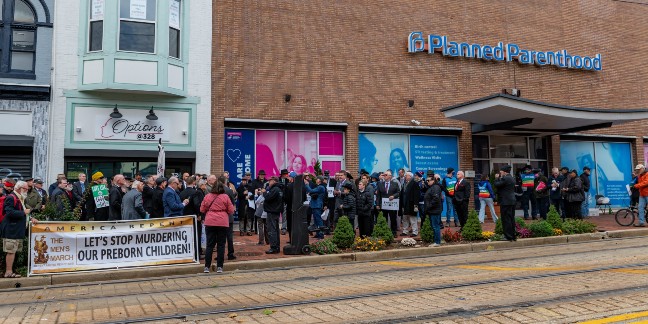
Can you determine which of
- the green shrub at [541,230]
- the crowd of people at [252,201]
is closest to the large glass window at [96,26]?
the crowd of people at [252,201]

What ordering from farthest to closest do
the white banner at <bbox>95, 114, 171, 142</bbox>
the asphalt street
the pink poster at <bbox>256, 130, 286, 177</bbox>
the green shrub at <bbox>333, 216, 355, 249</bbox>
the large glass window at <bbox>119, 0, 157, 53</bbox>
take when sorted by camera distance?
the pink poster at <bbox>256, 130, 286, 177</bbox> → the large glass window at <bbox>119, 0, 157, 53</bbox> → the white banner at <bbox>95, 114, 171, 142</bbox> → the green shrub at <bbox>333, 216, 355, 249</bbox> → the asphalt street

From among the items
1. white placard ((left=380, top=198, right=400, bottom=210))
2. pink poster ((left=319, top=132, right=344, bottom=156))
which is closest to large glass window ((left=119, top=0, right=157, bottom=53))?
pink poster ((left=319, top=132, right=344, bottom=156))

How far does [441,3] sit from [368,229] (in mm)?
12236

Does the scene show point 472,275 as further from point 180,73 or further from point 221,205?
point 180,73

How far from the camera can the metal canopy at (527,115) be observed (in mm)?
17375

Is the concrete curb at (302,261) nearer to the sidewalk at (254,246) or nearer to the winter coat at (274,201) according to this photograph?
the sidewalk at (254,246)

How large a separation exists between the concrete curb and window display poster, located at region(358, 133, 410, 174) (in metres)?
7.51

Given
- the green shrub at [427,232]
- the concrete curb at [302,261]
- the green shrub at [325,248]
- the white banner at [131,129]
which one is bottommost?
→ the concrete curb at [302,261]

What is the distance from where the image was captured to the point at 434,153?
20.8 meters

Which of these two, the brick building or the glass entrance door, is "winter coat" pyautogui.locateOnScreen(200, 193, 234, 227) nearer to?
the brick building

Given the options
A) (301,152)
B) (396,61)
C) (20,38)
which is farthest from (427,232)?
(20,38)

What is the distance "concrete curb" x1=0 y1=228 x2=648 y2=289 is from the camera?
32.1 feet

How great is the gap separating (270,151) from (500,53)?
11.1 metres

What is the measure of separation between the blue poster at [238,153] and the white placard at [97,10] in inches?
217
